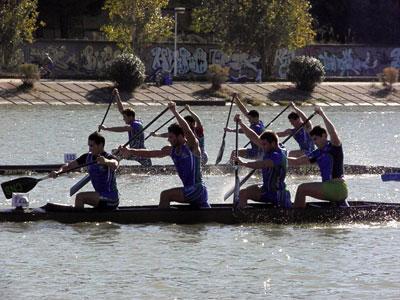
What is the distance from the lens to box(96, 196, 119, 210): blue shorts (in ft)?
67.2

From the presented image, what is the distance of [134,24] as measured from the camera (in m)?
63.1

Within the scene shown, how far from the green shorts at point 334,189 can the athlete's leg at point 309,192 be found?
62 mm

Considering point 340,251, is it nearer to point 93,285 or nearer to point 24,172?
point 93,285

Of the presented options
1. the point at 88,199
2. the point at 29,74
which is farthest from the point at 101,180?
the point at 29,74

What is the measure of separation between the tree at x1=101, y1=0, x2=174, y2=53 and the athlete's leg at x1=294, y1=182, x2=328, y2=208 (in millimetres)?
42908

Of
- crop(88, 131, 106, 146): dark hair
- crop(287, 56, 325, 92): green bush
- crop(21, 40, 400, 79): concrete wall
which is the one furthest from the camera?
crop(21, 40, 400, 79): concrete wall

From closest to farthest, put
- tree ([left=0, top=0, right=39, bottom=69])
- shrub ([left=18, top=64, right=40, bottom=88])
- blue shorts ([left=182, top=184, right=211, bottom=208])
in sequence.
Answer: blue shorts ([left=182, top=184, right=211, bottom=208]), shrub ([left=18, top=64, right=40, bottom=88]), tree ([left=0, top=0, right=39, bottom=69])

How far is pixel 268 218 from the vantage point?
20719 millimetres

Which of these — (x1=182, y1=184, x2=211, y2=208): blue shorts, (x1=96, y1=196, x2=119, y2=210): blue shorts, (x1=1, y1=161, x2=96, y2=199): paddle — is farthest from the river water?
(x1=1, y1=161, x2=96, y2=199): paddle

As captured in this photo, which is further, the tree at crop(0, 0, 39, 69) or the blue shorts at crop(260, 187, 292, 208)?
the tree at crop(0, 0, 39, 69)

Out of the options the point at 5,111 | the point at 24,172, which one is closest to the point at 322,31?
the point at 5,111

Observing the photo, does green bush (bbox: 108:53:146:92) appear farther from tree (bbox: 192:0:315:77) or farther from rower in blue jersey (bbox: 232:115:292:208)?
rower in blue jersey (bbox: 232:115:292:208)

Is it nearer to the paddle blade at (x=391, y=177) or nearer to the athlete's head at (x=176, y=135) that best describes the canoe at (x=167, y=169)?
the paddle blade at (x=391, y=177)

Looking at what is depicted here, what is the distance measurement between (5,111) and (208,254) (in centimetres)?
3155
